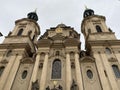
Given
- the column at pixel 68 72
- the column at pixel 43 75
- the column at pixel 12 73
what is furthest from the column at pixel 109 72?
the column at pixel 12 73

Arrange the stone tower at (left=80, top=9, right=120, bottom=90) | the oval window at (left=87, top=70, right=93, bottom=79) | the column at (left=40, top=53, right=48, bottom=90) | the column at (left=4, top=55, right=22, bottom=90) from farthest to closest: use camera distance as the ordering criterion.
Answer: the oval window at (left=87, top=70, right=93, bottom=79) < the column at (left=4, top=55, right=22, bottom=90) < the stone tower at (left=80, top=9, right=120, bottom=90) < the column at (left=40, top=53, right=48, bottom=90)

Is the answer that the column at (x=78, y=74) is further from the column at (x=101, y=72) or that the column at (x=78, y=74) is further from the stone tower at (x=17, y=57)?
the stone tower at (x=17, y=57)

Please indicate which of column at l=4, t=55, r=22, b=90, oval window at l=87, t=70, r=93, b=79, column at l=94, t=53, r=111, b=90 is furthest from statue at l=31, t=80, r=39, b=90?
column at l=94, t=53, r=111, b=90

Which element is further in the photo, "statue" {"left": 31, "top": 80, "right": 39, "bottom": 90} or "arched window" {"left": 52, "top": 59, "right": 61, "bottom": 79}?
"arched window" {"left": 52, "top": 59, "right": 61, "bottom": 79}

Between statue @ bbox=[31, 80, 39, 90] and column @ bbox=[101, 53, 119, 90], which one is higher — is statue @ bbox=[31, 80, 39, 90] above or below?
below

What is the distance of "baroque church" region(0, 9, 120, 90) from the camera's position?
1925cm

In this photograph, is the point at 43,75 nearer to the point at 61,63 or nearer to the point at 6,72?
the point at 61,63

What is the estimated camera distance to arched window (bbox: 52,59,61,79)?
20.6m

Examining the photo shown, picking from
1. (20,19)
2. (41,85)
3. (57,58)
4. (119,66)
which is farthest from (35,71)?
(20,19)

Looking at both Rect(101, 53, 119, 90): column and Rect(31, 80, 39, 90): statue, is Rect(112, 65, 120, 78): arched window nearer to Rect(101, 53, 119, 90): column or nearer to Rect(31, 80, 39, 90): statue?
Rect(101, 53, 119, 90): column

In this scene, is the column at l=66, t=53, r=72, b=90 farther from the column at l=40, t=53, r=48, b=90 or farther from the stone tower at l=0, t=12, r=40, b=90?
the stone tower at l=0, t=12, r=40, b=90

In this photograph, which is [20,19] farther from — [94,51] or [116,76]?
[116,76]

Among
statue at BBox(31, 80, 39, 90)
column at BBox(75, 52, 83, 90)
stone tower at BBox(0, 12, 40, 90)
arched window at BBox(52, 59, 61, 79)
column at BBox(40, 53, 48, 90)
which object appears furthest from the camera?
arched window at BBox(52, 59, 61, 79)

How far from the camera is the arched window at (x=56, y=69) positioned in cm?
2055
